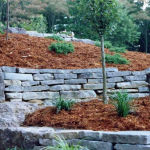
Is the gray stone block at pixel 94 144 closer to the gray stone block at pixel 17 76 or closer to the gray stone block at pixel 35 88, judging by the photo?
the gray stone block at pixel 35 88

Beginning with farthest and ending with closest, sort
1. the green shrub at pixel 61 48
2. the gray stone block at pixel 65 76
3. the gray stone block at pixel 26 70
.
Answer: the green shrub at pixel 61 48
the gray stone block at pixel 65 76
the gray stone block at pixel 26 70

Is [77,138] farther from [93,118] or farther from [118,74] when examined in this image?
[118,74]

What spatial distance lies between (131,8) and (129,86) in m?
12.4

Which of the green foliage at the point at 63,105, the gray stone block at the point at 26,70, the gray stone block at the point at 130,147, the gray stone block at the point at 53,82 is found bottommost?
the gray stone block at the point at 130,147

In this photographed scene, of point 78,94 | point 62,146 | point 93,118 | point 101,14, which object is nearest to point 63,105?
point 93,118

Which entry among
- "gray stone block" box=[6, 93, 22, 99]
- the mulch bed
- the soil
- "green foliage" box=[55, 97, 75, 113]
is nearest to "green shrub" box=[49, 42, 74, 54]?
the soil

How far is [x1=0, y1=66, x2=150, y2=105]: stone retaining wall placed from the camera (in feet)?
18.9

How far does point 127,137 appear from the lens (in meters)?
3.63

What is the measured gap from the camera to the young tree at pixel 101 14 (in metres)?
5.60

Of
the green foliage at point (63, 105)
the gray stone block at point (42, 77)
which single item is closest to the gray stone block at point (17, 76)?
the gray stone block at point (42, 77)

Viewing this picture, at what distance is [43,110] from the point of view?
17.8 ft

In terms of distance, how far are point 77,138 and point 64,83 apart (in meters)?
2.38

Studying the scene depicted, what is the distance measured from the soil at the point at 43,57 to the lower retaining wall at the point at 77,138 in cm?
210

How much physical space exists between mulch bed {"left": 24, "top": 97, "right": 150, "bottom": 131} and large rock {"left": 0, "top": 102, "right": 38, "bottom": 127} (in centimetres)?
13
